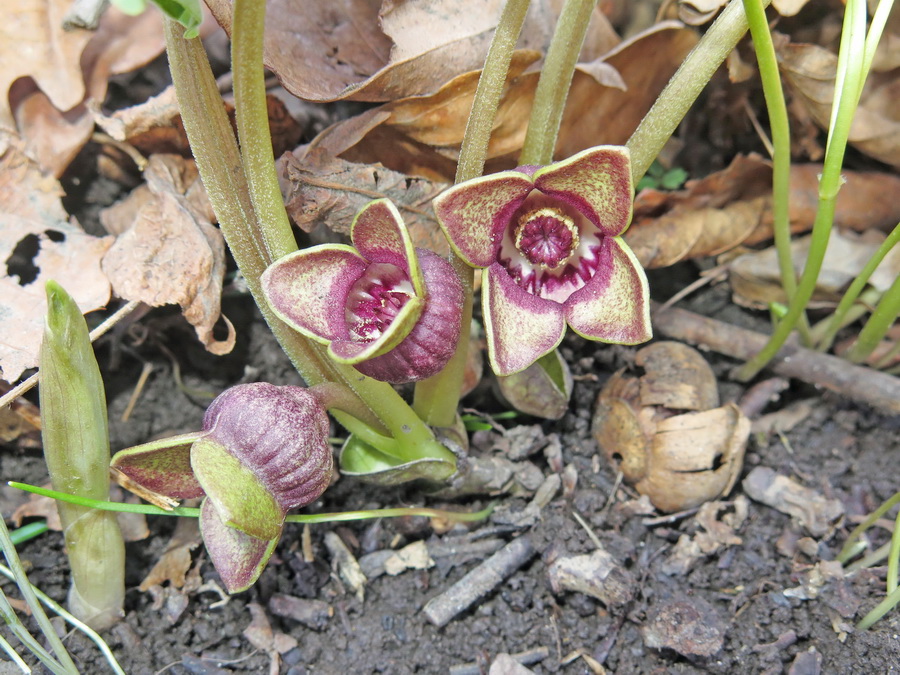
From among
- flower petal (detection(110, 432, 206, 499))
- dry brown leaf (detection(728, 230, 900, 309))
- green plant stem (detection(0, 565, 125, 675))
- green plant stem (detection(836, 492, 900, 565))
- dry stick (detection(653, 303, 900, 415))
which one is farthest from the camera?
dry brown leaf (detection(728, 230, 900, 309))

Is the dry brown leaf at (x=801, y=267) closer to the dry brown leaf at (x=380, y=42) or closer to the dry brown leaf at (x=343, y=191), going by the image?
the dry brown leaf at (x=380, y=42)

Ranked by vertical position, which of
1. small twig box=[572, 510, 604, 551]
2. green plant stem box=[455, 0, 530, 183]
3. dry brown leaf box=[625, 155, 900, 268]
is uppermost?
green plant stem box=[455, 0, 530, 183]

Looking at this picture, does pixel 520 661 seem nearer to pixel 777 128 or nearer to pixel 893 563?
pixel 893 563

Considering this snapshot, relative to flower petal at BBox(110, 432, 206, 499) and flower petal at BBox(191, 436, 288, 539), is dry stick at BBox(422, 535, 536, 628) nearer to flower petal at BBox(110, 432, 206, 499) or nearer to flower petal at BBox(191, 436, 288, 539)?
flower petal at BBox(191, 436, 288, 539)

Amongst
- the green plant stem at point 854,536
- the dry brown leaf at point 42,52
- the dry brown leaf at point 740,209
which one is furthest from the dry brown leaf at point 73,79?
the green plant stem at point 854,536

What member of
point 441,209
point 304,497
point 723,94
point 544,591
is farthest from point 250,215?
point 723,94

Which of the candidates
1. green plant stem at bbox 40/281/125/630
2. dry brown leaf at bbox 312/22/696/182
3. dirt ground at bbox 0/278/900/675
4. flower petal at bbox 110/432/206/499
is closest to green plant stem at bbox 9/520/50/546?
dirt ground at bbox 0/278/900/675
